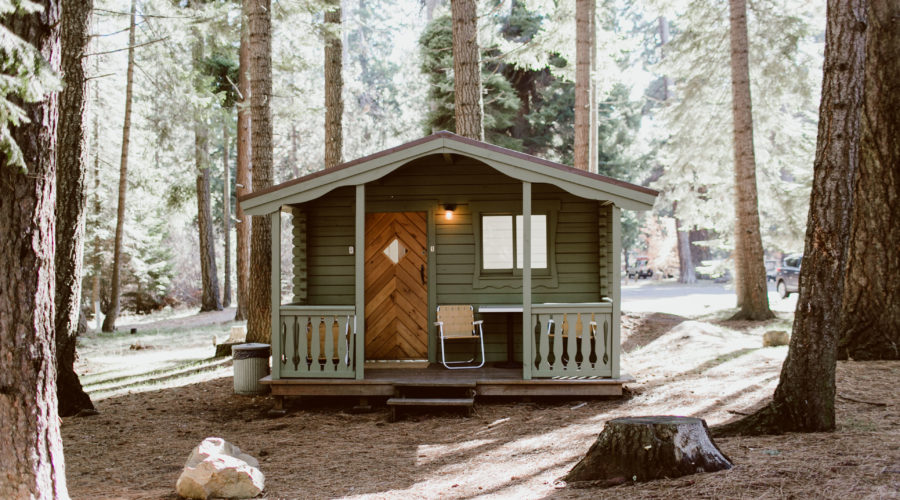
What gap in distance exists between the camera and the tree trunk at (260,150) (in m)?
10.3

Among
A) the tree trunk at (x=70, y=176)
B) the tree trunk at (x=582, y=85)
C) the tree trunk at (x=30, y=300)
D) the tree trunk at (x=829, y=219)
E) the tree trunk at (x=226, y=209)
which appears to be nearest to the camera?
the tree trunk at (x=30, y=300)

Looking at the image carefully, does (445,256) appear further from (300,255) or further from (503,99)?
(503,99)

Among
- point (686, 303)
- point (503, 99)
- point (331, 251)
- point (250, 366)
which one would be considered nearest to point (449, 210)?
point (331, 251)

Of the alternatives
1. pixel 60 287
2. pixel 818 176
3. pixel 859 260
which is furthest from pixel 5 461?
pixel 859 260

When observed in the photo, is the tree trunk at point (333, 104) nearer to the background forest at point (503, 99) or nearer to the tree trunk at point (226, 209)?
the background forest at point (503, 99)

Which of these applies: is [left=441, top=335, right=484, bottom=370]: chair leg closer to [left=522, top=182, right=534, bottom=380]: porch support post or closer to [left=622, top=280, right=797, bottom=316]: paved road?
[left=522, top=182, right=534, bottom=380]: porch support post

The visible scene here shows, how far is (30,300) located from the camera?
3926 millimetres

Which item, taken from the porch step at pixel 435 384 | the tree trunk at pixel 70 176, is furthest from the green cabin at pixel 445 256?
the tree trunk at pixel 70 176

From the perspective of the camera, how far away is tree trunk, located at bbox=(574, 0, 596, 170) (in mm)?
12953

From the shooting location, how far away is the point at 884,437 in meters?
5.14

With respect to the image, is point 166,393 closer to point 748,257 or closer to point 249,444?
point 249,444

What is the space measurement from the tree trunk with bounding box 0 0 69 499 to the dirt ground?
1221 millimetres

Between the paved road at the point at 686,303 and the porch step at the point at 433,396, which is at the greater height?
the paved road at the point at 686,303

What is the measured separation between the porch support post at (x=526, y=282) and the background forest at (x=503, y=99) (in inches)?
224
